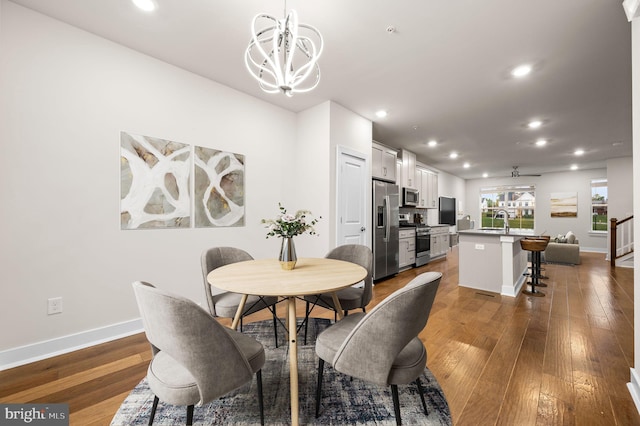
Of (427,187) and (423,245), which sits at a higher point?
(427,187)

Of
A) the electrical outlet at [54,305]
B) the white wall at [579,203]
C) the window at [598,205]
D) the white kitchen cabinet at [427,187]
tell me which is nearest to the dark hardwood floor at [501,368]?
the electrical outlet at [54,305]

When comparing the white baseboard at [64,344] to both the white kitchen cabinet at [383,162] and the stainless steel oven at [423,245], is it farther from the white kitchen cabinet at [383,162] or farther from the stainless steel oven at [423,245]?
the stainless steel oven at [423,245]


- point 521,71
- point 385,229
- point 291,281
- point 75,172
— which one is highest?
point 521,71

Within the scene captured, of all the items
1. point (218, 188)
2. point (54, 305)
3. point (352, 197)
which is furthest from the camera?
point (352, 197)

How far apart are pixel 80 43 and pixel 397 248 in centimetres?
491

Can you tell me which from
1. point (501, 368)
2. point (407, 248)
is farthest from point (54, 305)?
point (407, 248)

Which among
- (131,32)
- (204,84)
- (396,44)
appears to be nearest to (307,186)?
(204,84)

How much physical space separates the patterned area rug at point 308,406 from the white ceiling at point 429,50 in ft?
8.84

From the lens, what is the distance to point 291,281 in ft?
4.97

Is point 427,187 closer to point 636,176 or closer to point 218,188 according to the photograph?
point 636,176

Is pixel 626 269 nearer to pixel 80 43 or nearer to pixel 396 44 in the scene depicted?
A: pixel 396 44

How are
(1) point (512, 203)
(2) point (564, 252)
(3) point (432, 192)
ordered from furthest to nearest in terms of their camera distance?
(1) point (512, 203) < (3) point (432, 192) < (2) point (564, 252)

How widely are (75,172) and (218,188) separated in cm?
123

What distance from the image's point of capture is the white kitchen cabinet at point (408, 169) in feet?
19.3
